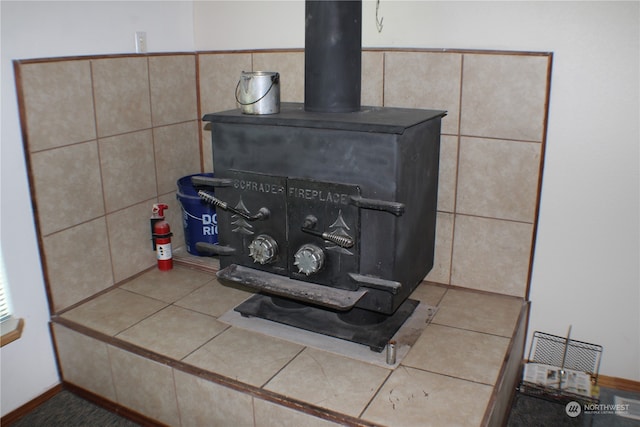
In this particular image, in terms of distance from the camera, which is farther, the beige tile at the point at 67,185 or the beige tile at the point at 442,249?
the beige tile at the point at 442,249

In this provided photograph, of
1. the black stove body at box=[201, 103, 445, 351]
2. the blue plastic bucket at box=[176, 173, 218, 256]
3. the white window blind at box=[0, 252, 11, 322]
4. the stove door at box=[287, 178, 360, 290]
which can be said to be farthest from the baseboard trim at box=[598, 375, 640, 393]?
the white window blind at box=[0, 252, 11, 322]

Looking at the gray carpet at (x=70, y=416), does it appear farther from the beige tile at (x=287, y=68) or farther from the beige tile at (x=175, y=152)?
the beige tile at (x=287, y=68)

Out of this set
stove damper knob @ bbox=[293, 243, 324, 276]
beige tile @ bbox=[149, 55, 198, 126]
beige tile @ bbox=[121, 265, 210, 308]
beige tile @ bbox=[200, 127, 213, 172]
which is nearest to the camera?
stove damper knob @ bbox=[293, 243, 324, 276]

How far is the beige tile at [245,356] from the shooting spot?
61.5 inches

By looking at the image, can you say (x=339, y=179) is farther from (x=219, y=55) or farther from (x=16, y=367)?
(x=16, y=367)

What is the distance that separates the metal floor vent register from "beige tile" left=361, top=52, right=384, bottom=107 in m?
1.02

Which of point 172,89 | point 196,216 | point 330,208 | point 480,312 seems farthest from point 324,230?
point 172,89

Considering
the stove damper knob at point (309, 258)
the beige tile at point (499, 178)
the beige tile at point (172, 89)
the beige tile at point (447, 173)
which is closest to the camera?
the stove damper knob at point (309, 258)

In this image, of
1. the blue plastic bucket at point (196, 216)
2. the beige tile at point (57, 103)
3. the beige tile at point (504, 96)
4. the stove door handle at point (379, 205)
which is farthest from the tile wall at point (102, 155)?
the beige tile at point (504, 96)

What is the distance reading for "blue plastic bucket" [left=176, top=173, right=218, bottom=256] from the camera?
219cm

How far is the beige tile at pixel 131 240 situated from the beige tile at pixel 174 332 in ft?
1.09

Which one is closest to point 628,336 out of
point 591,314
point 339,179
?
point 591,314

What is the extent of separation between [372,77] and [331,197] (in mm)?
628

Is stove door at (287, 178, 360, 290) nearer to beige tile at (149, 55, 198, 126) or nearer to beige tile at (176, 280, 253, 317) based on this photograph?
beige tile at (176, 280, 253, 317)
